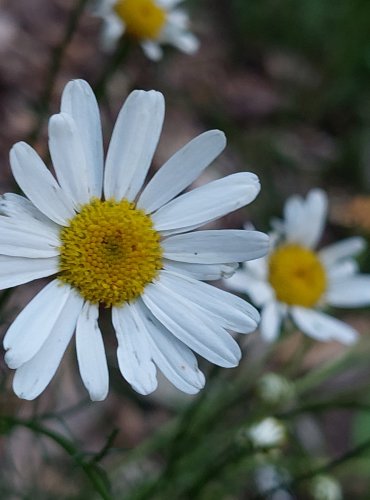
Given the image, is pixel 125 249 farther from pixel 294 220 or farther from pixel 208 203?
pixel 294 220

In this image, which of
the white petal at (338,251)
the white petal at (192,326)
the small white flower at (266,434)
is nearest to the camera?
the white petal at (192,326)

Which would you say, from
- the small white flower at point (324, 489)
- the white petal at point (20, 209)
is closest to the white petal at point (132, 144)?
the white petal at point (20, 209)

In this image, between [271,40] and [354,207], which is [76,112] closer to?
[354,207]

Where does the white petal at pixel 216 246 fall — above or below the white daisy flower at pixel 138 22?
below

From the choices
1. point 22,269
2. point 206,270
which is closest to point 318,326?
point 206,270

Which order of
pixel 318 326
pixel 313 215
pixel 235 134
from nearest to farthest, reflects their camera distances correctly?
pixel 318 326
pixel 313 215
pixel 235 134

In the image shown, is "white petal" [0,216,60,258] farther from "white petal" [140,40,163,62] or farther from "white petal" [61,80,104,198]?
"white petal" [140,40,163,62]

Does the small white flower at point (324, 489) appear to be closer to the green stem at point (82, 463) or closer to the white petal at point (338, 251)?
the white petal at point (338, 251)
